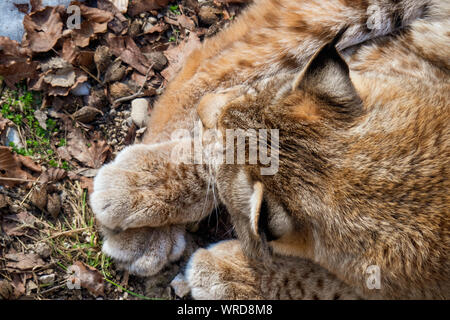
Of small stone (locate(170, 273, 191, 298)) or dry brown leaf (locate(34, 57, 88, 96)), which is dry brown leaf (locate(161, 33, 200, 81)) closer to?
dry brown leaf (locate(34, 57, 88, 96))

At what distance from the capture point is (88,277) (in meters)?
2.94

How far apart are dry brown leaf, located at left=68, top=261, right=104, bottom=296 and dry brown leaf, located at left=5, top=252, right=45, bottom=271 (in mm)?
225

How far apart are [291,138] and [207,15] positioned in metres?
1.90

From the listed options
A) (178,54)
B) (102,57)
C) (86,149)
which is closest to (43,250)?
(86,149)

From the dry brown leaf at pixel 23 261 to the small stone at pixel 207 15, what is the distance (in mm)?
2347

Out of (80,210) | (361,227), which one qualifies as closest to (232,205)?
(361,227)

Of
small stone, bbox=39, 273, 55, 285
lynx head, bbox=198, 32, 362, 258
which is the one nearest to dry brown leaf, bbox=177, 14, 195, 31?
lynx head, bbox=198, 32, 362, 258

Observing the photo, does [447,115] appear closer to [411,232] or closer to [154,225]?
[411,232]

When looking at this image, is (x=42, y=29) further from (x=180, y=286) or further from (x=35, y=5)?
(x=180, y=286)

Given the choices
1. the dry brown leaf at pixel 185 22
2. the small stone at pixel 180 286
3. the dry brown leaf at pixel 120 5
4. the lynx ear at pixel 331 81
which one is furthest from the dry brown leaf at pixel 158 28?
the small stone at pixel 180 286

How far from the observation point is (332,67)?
2.33m

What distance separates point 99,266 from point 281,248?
133cm

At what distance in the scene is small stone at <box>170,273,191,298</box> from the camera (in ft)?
9.74
